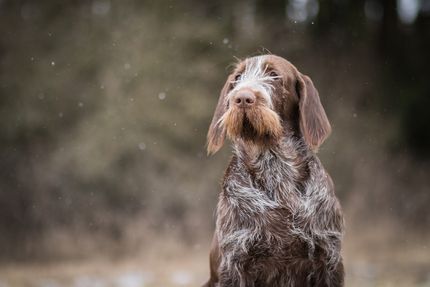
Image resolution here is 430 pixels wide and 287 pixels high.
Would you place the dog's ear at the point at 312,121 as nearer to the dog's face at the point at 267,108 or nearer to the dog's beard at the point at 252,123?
the dog's face at the point at 267,108

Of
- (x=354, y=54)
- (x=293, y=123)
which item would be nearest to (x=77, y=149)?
(x=354, y=54)

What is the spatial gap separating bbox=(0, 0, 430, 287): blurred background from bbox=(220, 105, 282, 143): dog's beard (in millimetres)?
7858

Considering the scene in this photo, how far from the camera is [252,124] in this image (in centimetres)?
432

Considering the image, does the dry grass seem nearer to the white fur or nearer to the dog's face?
the dog's face

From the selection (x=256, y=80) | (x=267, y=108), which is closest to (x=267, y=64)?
(x=256, y=80)

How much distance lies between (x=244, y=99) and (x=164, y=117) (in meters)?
8.75

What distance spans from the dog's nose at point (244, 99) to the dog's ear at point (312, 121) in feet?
1.47

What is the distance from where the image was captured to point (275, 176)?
460 cm

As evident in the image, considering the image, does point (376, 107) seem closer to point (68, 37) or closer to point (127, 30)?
point (127, 30)

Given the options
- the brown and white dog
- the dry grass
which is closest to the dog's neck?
the brown and white dog

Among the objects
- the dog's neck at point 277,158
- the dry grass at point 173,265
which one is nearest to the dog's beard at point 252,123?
the dog's neck at point 277,158

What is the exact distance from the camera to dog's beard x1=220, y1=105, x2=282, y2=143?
4273mm

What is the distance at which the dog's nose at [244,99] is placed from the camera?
4227 millimetres

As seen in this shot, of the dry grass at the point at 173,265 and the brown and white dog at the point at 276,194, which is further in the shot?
the dry grass at the point at 173,265
